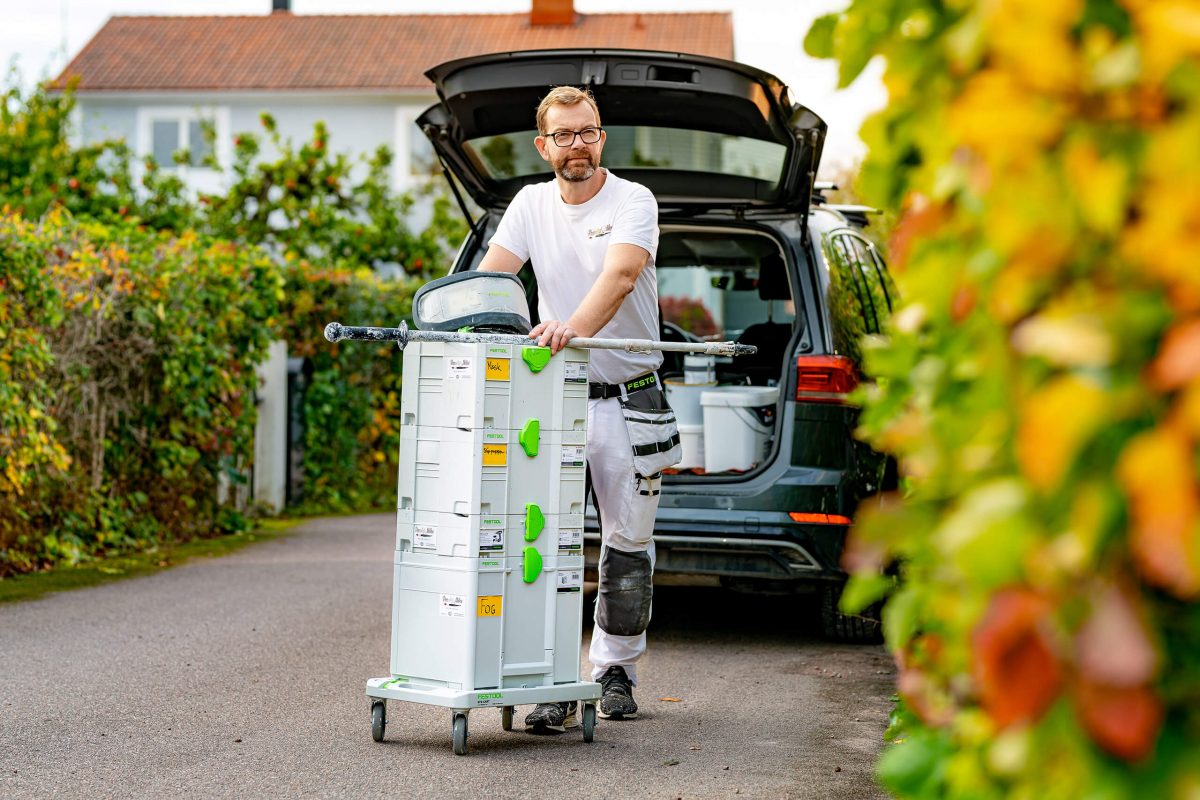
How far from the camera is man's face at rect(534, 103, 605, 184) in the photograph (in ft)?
16.7

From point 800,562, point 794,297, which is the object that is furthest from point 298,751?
point 794,297

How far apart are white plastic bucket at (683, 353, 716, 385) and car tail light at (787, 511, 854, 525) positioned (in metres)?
1.09

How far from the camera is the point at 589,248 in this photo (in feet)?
17.0

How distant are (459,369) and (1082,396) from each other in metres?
3.58

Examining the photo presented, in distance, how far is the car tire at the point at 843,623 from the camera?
6992 mm

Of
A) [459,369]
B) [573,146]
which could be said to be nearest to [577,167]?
[573,146]

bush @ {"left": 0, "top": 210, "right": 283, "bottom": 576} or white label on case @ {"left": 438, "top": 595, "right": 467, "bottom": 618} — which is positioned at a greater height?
bush @ {"left": 0, "top": 210, "right": 283, "bottom": 576}

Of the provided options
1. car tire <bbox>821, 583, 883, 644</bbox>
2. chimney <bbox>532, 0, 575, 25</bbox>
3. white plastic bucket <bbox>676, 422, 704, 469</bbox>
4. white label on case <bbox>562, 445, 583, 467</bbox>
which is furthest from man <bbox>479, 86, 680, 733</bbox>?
chimney <bbox>532, 0, 575, 25</bbox>

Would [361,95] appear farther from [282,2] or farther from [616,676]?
[616,676]

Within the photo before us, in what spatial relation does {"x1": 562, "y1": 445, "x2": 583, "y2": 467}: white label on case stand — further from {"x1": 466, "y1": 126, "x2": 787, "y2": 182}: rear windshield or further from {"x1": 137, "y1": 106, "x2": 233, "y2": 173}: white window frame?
{"x1": 137, "y1": 106, "x2": 233, "y2": 173}: white window frame

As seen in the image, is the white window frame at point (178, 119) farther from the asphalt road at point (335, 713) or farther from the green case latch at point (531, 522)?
the green case latch at point (531, 522)

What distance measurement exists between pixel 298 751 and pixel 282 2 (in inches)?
1442

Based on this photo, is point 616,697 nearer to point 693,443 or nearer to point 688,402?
point 693,443

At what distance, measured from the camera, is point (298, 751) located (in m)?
4.66
